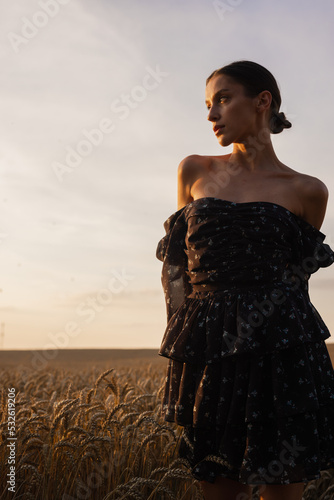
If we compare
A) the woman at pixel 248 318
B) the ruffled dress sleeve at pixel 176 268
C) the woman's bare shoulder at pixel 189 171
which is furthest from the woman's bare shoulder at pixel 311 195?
the ruffled dress sleeve at pixel 176 268

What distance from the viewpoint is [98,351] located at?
42.8 metres

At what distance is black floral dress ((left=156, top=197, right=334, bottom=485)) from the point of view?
2.32 metres

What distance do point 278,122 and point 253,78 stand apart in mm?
317

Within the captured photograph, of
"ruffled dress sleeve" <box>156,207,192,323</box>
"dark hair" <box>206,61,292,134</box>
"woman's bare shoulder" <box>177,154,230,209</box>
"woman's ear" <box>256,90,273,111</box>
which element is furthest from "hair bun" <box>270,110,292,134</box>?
"ruffled dress sleeve" <box>156,207,192,323</box>

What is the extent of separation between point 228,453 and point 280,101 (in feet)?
5.77

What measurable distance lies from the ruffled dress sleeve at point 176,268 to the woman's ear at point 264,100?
2.10 ft

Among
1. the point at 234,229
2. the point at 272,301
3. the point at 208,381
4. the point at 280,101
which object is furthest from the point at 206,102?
the point at 208,381

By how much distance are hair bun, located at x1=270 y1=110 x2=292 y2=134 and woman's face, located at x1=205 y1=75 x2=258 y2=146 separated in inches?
7.7

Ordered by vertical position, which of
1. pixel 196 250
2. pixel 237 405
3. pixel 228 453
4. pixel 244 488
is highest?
pixel 196 250

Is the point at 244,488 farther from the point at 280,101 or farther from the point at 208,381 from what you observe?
the point at 280,101

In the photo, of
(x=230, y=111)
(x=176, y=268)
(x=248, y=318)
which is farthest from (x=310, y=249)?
(x=230, y=111)

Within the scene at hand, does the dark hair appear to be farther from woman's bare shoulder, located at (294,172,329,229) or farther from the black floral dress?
the black floral dress

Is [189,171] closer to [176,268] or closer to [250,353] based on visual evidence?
[176,268]

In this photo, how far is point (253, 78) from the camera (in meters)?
2.70
